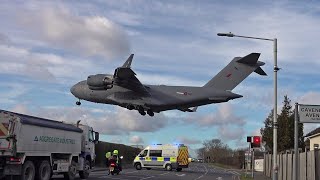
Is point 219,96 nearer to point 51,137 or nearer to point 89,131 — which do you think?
point 89,131

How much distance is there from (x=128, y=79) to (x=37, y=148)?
10.7 metres

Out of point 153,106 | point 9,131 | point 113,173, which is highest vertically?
point 153,106

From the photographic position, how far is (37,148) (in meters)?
21.6

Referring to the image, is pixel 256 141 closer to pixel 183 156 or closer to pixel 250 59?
pixel 250 59

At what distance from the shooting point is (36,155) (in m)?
21.6

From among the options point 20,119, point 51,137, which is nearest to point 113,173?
point 51,137

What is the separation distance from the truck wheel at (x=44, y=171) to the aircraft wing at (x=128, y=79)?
29.0ft

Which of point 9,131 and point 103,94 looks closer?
point 9,131

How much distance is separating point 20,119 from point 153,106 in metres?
13.9

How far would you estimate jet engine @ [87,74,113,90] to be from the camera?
31.8 metres

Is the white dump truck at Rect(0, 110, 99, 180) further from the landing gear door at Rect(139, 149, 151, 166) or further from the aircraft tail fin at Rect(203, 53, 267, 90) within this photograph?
the landing gear door at Rect(139, 149, 151, 166)

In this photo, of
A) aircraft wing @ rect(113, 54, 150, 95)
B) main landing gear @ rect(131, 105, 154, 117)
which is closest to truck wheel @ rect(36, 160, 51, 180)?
aircraft wing @ rect(113, 54, 150, 95)

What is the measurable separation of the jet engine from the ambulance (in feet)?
59.5

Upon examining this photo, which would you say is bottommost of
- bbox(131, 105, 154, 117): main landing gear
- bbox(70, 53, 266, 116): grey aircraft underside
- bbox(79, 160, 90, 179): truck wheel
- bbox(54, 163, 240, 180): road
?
bbox(54, 163, 240, 180): road
